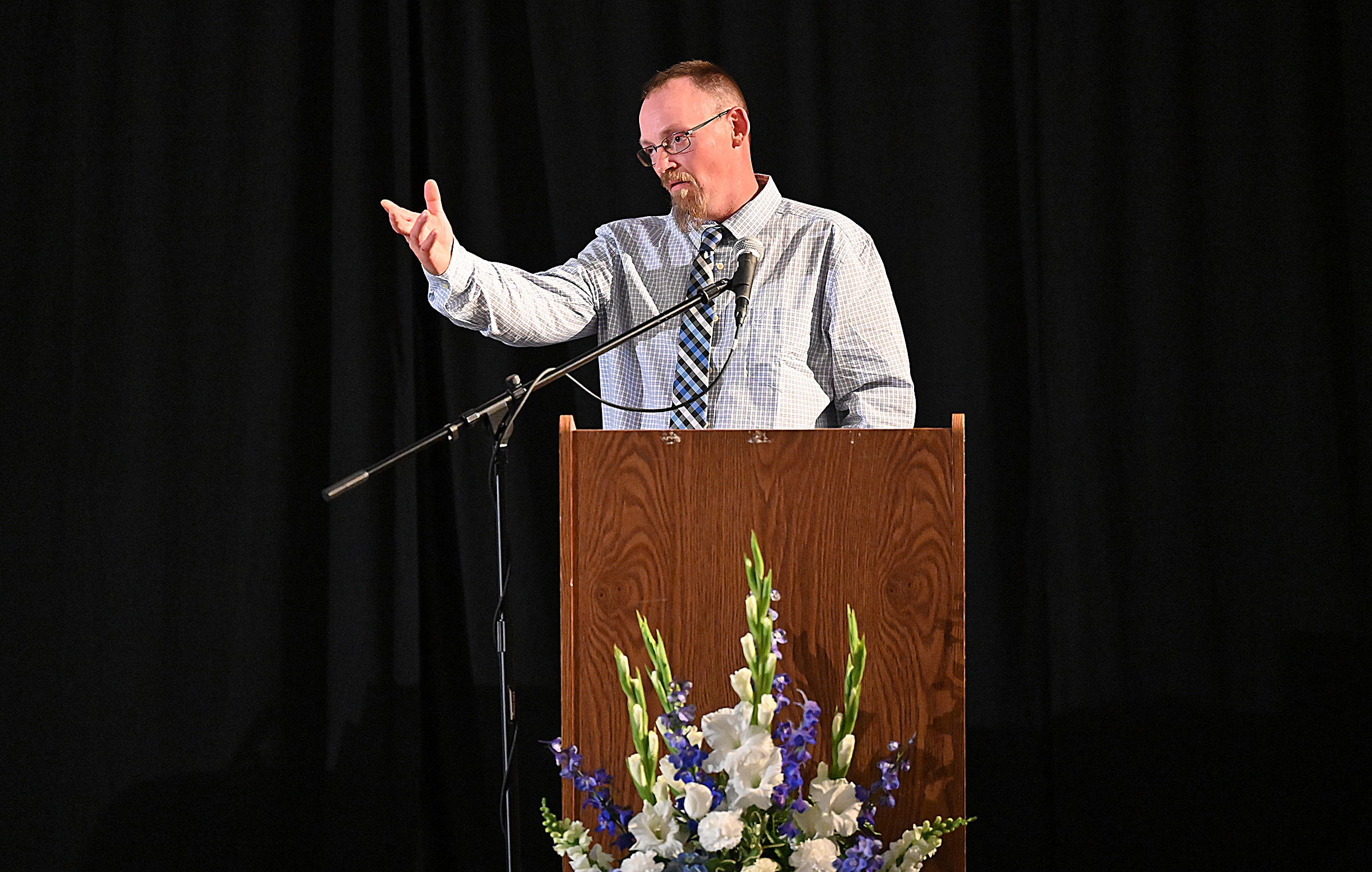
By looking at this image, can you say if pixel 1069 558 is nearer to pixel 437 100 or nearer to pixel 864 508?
pixel 864 508

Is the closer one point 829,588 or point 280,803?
point 829,588

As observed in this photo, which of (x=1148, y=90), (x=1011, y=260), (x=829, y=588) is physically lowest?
(x=829, y=588)

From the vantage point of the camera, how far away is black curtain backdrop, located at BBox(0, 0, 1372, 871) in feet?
9.84


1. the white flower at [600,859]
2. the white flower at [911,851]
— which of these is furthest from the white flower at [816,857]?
the white flower at [600,859]

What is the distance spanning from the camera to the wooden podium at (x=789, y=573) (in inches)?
60.0

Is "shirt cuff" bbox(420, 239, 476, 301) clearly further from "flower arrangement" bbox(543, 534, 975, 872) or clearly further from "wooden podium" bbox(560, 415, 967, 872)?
"flower arrangement" bbox(543, 534, 975, 872)

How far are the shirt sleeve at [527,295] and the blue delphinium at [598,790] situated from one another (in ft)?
3.02

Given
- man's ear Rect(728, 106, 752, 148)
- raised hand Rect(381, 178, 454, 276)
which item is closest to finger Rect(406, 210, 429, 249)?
raised hand Rect(381, 178, 454, 276)

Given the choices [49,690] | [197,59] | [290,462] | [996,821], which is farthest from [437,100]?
[996,821]

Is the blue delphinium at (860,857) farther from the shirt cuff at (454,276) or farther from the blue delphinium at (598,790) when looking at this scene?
the shirt cuff at (454,276)

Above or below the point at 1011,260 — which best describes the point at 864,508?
below

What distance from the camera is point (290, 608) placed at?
3.03 meters

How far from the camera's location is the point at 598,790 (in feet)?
4.33

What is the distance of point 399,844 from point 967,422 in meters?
1.75
